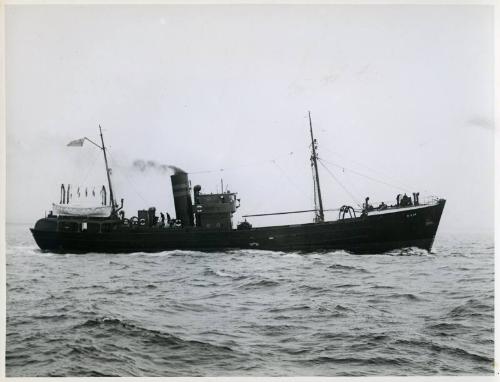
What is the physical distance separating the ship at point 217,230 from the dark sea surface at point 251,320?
4.69m

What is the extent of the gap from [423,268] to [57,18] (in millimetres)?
11409

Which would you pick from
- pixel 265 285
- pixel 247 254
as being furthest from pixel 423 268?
pixel 247 254

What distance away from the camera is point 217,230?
19531mm

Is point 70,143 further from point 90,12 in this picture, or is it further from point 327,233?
point 327,233

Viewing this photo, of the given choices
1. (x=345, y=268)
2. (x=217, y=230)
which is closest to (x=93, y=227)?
(x=217, y=230)

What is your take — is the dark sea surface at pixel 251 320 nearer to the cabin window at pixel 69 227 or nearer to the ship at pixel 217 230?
the ship at pixel 217 230

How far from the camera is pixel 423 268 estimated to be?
44.2 ft

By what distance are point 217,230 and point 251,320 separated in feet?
29.5

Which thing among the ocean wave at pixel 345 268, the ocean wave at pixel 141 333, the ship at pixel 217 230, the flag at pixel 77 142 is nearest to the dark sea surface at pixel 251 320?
the ocean wave at pixel 141 333

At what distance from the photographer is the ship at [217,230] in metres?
18.2

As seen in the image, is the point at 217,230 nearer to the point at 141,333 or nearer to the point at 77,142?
the point at 77,142

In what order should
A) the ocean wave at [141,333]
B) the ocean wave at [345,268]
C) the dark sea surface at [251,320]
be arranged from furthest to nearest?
1. the ocean wave at [345,268]
2. the ocean wave at [141,333]
3. the dark sea surface at [251,320]

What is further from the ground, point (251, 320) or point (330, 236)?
point (330, 236)

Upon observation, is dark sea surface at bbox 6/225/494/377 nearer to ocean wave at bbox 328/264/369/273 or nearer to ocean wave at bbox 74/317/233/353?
ocean wave at bbox 74/317/233/353
